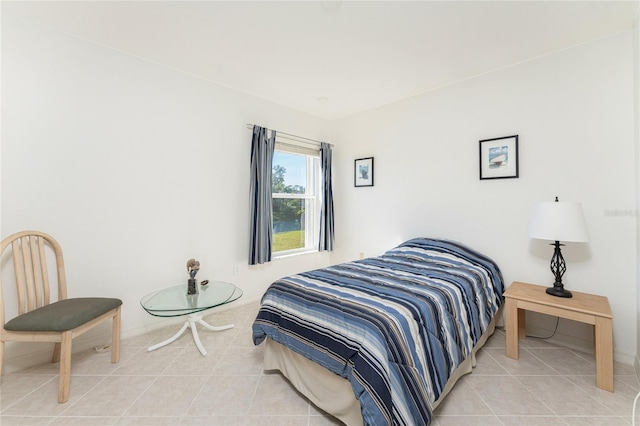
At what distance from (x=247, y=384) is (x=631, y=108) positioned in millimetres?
3468

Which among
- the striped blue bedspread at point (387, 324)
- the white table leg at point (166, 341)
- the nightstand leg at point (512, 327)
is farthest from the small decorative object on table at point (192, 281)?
the nightstand leg at point (512, 327)

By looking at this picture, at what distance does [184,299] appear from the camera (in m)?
2.20

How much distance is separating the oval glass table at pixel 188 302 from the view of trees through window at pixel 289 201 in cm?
131

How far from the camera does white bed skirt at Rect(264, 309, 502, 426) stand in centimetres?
139

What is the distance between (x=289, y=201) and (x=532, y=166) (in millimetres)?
2786

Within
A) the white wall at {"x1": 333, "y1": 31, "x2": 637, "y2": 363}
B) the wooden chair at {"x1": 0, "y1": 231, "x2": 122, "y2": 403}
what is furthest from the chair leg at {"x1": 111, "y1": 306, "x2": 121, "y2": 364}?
the white wall at {"x1": 333, "y1": 31, "x2": 637, "y2": 363}

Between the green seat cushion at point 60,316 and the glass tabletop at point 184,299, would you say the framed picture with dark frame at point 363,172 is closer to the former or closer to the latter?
the glass tabletop at point 184,299

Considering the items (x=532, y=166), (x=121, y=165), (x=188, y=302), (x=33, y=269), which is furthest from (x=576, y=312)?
(x=33, y=269)

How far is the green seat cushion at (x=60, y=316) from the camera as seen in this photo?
5.24 feet

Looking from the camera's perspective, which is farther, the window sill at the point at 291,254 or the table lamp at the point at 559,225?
the window sill at the point at 291,254

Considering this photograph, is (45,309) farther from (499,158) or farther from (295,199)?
(499,158)

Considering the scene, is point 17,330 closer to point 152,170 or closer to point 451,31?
point 152,170

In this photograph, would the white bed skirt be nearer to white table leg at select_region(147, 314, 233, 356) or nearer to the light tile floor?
the light tile floor

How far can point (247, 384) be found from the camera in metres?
1.79
